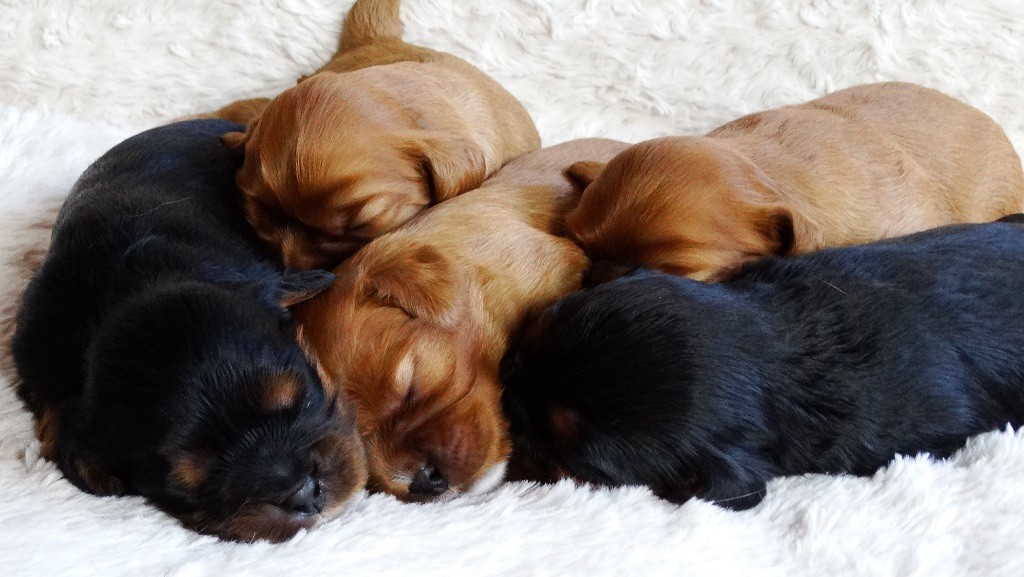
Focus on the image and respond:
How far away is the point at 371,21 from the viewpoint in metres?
2.80

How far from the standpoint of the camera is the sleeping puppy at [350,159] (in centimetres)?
202

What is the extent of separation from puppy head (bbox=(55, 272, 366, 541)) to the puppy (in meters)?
0.86

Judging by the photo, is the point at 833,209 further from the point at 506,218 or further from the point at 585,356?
the point at 585,356

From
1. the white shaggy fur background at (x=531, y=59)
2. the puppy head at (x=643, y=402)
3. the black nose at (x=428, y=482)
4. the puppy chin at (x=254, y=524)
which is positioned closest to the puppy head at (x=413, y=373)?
the black nose at (x=428, y=482)

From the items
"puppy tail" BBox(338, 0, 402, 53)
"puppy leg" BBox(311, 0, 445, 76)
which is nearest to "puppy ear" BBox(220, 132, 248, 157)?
"puppy leg" BBox(311, 0, 445, 76)

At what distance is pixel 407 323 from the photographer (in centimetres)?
176

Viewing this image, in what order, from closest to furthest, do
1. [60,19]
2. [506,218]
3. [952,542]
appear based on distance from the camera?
[952,542]
[506,218]
[60,19]

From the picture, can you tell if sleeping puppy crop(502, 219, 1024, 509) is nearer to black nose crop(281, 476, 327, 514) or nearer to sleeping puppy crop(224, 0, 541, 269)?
black nose crop(281, 476, 327, 514)

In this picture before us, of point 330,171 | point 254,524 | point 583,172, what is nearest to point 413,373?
point 254,524

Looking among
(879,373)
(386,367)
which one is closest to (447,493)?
(386,367)

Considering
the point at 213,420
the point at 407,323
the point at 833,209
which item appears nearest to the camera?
the point at 213,420

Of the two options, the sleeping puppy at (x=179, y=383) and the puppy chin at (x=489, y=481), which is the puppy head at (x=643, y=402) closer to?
the puppy chin at (x=489, y=481)

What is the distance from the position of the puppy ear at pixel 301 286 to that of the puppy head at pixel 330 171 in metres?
0.35

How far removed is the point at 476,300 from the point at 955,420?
3.23 ft
